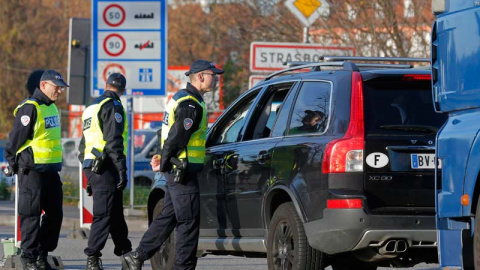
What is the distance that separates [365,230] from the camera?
320 inches

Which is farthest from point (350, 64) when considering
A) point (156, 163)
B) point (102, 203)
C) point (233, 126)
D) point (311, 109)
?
point (102, 203)

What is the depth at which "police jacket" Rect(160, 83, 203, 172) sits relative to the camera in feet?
31.2

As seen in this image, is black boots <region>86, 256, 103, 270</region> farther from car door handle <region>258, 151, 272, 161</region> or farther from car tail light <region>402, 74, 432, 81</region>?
car tail light <region>402, 74, 432, 81</region>

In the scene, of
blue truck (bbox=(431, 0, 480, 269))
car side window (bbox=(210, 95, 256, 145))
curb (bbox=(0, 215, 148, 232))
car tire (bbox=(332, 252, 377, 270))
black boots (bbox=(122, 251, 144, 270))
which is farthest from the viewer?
curb (bbox=(0, 215, 148, 232))

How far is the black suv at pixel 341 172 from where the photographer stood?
26.9 ft

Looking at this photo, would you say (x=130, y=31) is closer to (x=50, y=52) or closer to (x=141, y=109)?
(x=141, y=109)

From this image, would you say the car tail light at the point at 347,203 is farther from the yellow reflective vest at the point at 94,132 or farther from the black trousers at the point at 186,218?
the yellow reflective vest at the point at 94,132

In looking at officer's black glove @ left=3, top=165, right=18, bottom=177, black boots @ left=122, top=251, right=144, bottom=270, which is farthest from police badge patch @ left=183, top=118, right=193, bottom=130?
officer's black glove @ left=3, top=165, right=18, bottom=177

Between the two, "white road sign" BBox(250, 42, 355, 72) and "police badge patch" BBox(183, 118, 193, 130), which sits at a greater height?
"white road sign" BBox(250, 42, 355, 72)

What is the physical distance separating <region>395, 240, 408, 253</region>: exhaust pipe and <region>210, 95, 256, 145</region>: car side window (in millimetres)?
2167

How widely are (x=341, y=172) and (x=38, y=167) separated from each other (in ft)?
12.0

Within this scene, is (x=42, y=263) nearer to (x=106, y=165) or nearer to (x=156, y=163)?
(x=106, y=165)

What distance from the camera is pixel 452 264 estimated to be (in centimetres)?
736

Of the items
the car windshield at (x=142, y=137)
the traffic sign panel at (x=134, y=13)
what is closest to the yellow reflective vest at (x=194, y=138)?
the traffic sign panel at (x=134, y=13)
